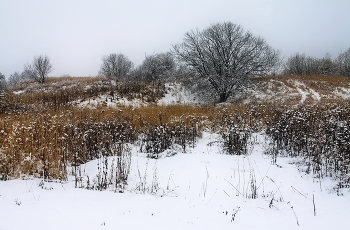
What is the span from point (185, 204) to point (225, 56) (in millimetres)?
19922

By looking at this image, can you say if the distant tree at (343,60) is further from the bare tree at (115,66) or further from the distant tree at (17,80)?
the distant tree at (17,80)

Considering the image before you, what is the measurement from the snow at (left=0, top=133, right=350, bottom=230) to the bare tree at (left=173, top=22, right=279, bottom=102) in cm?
1561

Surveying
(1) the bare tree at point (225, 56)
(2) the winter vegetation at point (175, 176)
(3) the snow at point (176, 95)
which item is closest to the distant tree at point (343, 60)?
(1) the bare tree at point (225, 56)

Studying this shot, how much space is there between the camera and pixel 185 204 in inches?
161

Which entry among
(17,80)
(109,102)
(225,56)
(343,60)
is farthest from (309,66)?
(17,80)

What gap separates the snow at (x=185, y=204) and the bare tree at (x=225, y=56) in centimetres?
1561

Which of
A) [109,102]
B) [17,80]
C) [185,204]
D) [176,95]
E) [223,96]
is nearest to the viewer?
[185,204]

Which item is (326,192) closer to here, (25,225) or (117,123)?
(25,225)

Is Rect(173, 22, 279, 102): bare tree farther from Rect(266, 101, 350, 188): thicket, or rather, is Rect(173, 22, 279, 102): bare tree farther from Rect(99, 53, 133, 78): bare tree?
Rect(99, 53, 133, 78): bare tree

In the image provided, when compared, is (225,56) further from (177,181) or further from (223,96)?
(177,181)

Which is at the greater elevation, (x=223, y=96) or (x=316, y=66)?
(x=316, y=66)

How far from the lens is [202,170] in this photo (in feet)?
20.2

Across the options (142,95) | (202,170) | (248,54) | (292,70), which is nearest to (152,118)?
(202,170)

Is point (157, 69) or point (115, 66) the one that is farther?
point (115, 66)
